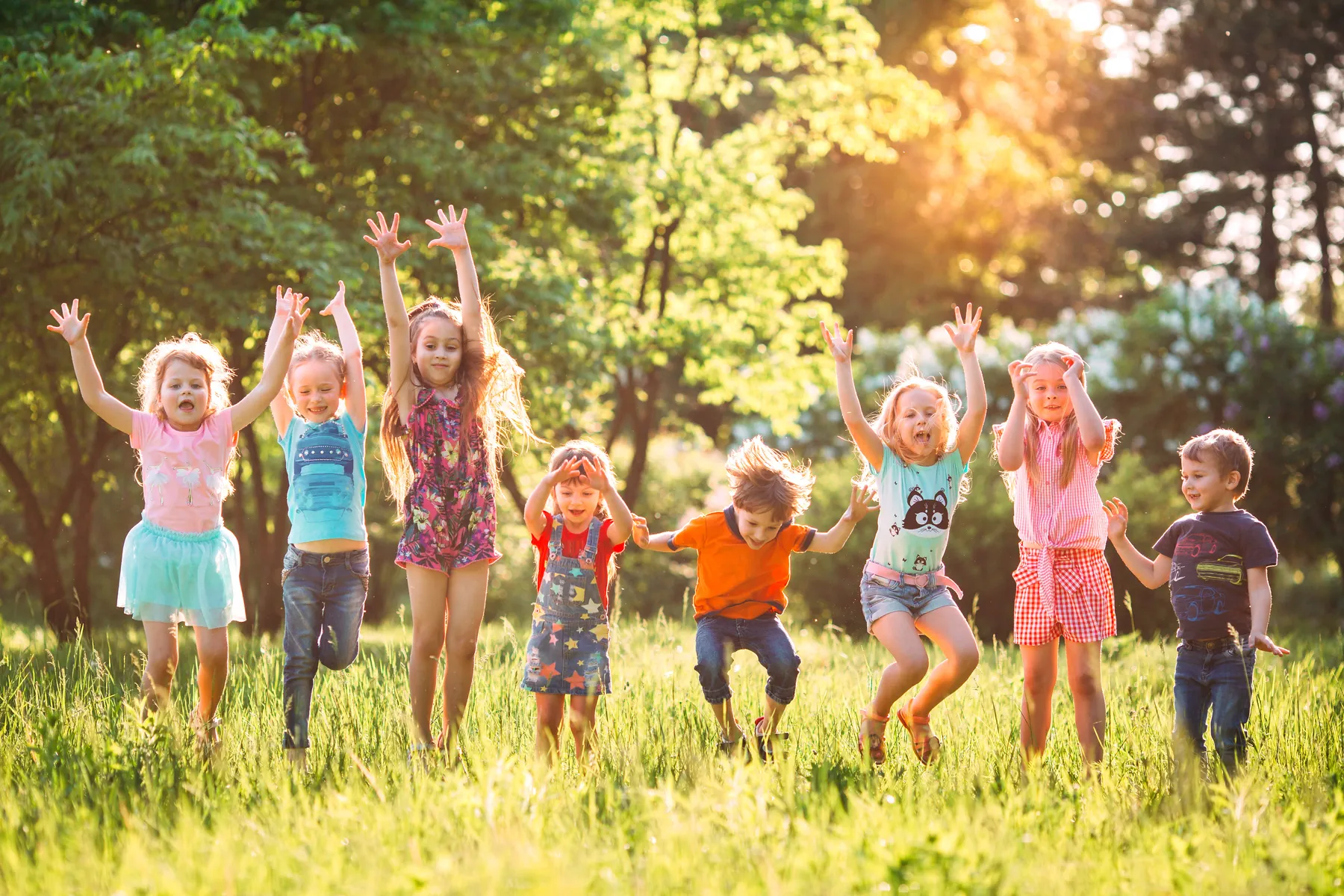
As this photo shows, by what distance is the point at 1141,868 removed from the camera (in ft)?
10.1

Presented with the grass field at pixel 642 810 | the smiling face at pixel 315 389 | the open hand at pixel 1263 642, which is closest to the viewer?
the grass field at pixel 642 810

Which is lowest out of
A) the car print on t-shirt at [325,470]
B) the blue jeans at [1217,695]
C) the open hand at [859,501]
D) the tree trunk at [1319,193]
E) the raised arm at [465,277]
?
the blue jeans at [1217,695]

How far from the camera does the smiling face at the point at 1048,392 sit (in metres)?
4.86

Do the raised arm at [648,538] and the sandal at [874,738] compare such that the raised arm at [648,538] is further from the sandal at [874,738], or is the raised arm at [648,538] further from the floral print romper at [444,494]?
the sandal at [874,738]

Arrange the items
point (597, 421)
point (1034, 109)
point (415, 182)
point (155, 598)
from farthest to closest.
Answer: point (1034, 109) → point (597, 421) → point (415, 182) → point (155, 598)

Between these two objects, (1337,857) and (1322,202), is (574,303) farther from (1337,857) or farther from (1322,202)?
(1322,202)

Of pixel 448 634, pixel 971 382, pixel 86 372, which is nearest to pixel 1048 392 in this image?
pixel 971 382

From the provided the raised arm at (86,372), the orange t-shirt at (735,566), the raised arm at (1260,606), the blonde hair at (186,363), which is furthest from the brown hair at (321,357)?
the raised arm at (1260,606)

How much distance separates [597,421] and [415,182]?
5.48 m

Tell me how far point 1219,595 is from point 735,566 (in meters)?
1.83

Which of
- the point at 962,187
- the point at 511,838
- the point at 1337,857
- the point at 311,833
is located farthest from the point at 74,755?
the point at 962,187

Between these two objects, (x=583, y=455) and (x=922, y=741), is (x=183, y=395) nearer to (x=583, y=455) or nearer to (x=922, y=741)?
(x=583, y=455)

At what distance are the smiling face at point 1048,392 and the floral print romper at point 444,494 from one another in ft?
7.44

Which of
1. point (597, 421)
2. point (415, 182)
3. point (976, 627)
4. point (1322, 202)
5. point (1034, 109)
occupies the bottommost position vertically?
point (976, 627)
